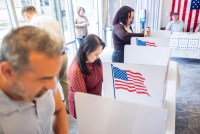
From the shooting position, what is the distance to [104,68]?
1316mm

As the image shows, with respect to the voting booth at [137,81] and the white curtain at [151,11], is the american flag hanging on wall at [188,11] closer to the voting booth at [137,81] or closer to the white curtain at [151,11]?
the white curtain at [151,11]

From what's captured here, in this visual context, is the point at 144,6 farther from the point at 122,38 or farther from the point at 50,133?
the point at 50,133

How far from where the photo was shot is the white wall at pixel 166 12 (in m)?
4.75

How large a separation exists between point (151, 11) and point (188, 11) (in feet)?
3.08

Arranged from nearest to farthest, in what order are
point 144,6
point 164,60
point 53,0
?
point 164,60, point 53,0, point 144,6

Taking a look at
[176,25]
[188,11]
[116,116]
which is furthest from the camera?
[188,11]

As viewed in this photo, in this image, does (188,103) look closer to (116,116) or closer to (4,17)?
(116,116)

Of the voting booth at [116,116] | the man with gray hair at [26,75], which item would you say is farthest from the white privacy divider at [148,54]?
the man with gray hair at [26,75]

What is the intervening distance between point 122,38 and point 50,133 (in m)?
1.53

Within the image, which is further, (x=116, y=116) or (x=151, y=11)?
(x=151, y=11)

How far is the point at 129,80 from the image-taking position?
4.15 feet

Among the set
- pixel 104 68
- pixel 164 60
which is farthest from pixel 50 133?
pixel 164 60

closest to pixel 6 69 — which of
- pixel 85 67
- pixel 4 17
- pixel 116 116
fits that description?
pixel 116 116

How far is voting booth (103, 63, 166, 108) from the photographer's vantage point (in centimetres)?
123
